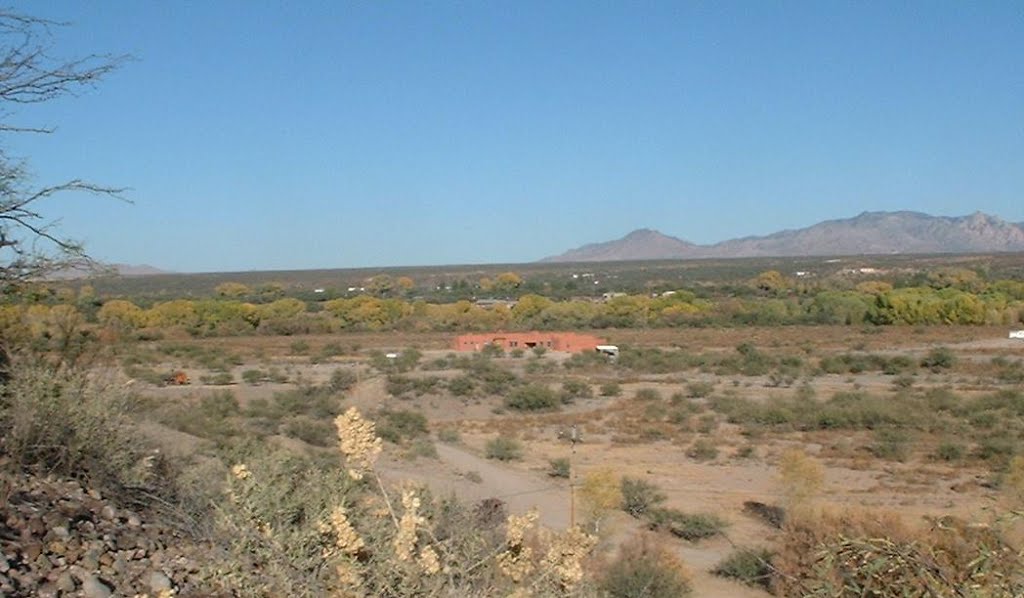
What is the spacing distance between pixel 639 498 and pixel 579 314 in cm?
5124

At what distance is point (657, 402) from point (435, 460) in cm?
1326

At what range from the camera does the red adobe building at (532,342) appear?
172 feet

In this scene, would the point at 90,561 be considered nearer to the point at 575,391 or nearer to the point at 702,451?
the point at 702,451

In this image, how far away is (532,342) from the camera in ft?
177

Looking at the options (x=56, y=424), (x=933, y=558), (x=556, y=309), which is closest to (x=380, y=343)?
(x=556, y=309)

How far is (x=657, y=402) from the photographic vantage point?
110ft

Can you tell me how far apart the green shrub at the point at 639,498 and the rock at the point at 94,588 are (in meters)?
13.4

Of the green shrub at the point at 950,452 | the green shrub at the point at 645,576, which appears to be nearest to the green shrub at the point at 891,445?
the green shrub at the point at 950,452

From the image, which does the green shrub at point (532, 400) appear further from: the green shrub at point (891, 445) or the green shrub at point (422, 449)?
the green shrub at point (891, 445)

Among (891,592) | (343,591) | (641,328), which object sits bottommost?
(641,328)

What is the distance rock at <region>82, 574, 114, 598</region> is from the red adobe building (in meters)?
45.7

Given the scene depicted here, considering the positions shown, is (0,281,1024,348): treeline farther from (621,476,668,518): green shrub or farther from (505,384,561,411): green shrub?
(621,476,668,518): green shrub

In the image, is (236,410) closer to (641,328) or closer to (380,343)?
(380,343)

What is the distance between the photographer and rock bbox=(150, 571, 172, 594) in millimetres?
5332
